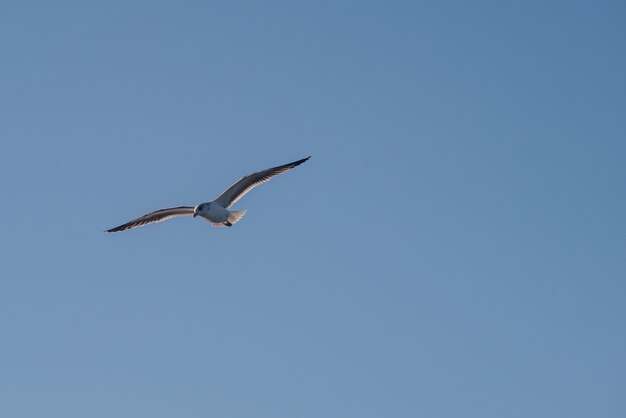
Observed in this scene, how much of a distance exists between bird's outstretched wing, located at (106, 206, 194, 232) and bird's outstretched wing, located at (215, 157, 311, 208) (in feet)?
3.50

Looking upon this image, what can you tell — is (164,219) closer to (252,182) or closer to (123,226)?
(123,226)

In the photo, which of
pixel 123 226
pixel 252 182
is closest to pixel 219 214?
pixel 252 182

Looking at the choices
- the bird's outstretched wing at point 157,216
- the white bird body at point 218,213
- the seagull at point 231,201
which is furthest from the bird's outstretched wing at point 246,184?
the bird's outstretched wing at point 157,216

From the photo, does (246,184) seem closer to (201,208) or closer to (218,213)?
(218,213)

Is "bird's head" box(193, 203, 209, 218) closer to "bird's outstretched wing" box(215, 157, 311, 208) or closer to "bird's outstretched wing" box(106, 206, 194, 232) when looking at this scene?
"bird's outstretched wing" box(215, 157, 311, 208)

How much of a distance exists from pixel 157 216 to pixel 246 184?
2521 millimetres

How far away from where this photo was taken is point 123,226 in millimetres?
25625

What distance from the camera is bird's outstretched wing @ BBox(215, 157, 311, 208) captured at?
77.5ft

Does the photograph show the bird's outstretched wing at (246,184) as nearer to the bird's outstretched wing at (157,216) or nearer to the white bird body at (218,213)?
the white bird body at (218,213)

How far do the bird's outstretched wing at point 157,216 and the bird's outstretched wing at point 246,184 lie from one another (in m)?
1.07

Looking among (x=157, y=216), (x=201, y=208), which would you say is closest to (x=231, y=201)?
(x=201, y=208)

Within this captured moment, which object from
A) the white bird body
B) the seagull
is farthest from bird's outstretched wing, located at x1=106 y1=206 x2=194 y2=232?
the white bird body

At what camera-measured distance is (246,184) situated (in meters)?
24.1

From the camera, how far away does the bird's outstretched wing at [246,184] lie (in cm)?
2363
